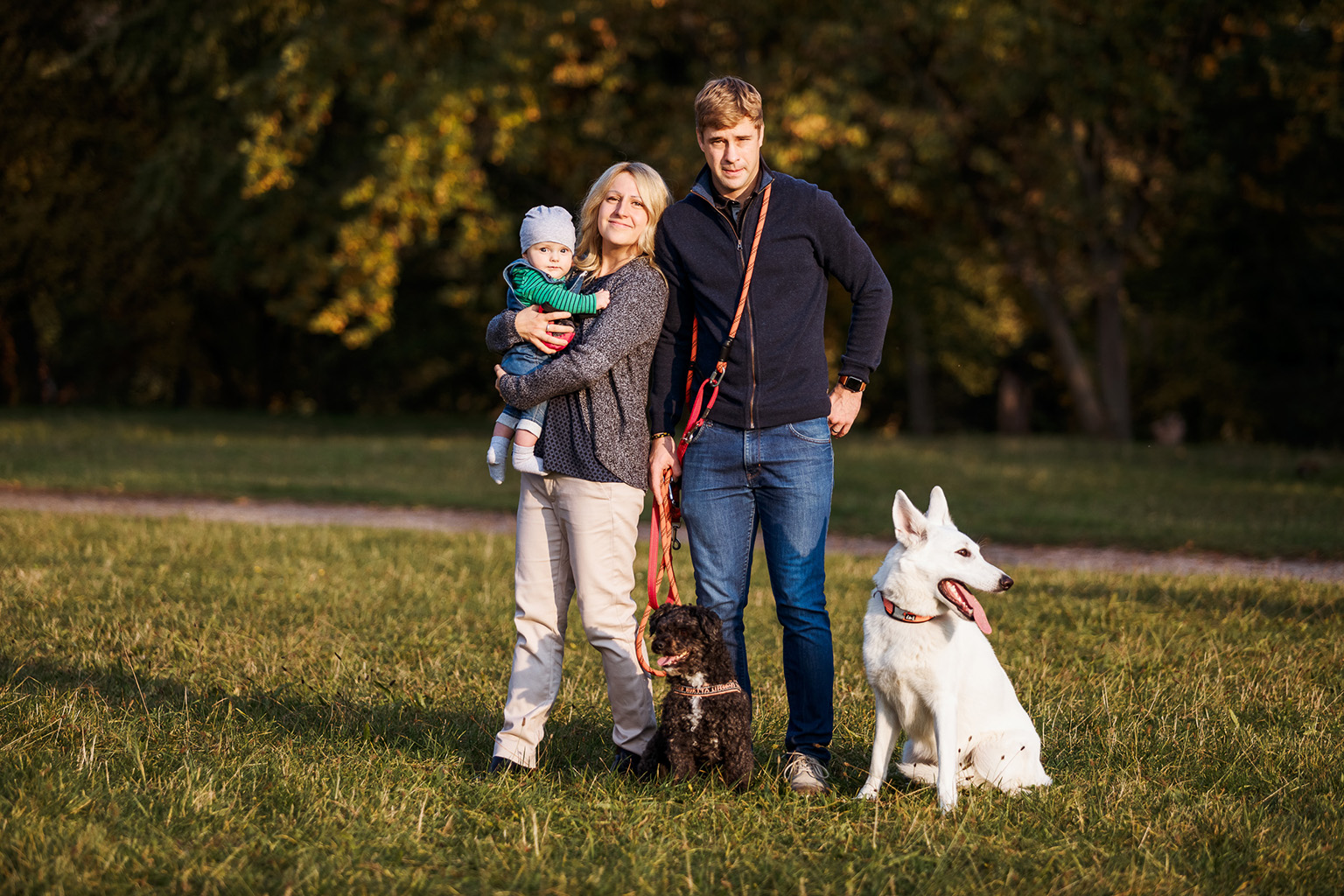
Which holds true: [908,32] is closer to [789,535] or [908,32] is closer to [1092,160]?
[1092,160]

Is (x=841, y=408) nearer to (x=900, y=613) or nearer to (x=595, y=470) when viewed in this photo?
(x=900, y=613)

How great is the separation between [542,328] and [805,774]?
74.5 inches

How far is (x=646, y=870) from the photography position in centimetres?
360

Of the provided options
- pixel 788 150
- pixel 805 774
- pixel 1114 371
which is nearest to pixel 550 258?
pixel 805 774

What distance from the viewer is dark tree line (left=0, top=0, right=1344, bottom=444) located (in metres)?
19.1

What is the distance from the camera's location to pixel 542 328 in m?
4.29

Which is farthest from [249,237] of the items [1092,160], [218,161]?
[1092,160]

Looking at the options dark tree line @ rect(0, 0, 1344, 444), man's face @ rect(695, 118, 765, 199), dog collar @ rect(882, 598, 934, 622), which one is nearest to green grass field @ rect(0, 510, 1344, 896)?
dog collar @ rect(882, 598, 934, 622)

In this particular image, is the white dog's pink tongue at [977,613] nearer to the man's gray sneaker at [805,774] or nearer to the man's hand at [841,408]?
the man's hand at [841,408]

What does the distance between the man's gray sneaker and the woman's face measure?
2.01 m

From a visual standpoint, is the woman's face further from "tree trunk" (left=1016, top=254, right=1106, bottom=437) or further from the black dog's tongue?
"tree trunk" (left=1016, top=254, right=1106, bottom=437)

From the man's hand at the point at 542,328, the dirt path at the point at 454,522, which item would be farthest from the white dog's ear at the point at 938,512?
the dirt path at the point at 454,522

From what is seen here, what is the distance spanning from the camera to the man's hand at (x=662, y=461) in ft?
14.6

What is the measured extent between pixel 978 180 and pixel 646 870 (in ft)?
71.8
